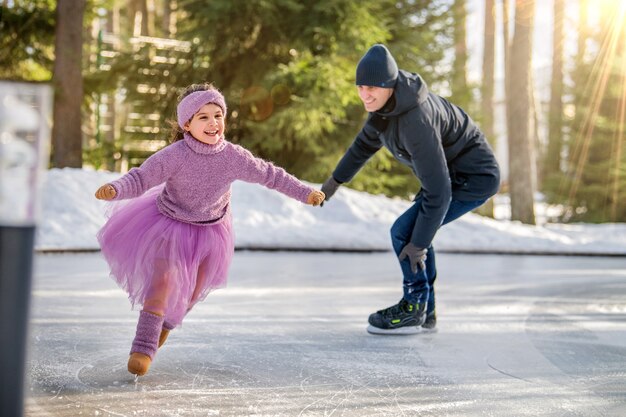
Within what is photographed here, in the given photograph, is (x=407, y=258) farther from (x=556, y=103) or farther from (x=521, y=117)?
(x=556, y=103)

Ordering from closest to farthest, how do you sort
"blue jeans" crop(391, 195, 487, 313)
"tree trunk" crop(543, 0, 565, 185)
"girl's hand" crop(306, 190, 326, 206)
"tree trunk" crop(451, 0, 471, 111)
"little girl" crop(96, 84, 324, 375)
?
"little girl" crop(96, 84, 324, 375), "girl's hand" crop(306, 190, 326, 206), "blue jeans" crop(391, 195, 487, 313), "tree trunk" crop(451, 0, 471, 111), "tree trunk" crop(543, 0, 565, 185)

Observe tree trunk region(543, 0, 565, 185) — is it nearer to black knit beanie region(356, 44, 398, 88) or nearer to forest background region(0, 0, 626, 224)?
forest background region(0, 0, 626, 224)

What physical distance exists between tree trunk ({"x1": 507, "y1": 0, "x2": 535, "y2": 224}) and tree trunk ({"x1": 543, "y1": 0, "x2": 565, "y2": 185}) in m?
4.16

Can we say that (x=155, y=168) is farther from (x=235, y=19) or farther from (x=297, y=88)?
(x=235, y=19)

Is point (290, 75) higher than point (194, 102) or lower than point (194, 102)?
lower

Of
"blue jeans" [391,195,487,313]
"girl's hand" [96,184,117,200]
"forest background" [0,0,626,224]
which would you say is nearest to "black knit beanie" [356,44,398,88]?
"blue jeans" [391,195,487,313]

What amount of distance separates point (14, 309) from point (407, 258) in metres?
2.90

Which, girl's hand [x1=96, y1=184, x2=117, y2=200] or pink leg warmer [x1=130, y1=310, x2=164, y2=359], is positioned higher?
girl's hand [x1=96, y1=184, x2=117, y2=200]

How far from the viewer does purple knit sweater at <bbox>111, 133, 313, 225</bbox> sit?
3137 millimetres

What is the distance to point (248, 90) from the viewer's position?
1202 centimetres

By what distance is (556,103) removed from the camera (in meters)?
20.5

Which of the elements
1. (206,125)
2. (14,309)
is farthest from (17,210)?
(206,125)

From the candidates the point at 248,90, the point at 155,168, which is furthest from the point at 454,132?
the point at 248,90

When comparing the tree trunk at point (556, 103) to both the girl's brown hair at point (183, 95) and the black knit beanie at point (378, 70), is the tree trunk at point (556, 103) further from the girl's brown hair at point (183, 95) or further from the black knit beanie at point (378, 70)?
the girl's brown hair at point (183, 95)
